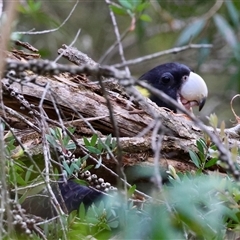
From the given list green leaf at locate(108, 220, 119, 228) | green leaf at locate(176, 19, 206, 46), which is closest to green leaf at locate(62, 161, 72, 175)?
green leaf at locate(108, 220, 119, 228)

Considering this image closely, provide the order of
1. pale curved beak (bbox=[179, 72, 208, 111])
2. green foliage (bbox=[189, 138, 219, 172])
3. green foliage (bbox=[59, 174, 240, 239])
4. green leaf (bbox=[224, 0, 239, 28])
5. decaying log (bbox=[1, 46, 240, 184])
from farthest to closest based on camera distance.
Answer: green leaf (bbox=[224, 0, 239, 28])
pale curved beak (bbox=[179, 72, 208, 111])
decaying log (bbox=[1, 46, 240, 184])
green foliage (bbox=[189, 138, 219, 172])
green foliage (bbox=[59, 174, 240, 239])

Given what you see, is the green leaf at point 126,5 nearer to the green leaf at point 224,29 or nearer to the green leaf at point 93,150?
the green leaf at point 93,150

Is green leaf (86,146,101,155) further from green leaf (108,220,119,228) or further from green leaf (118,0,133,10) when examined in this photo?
green leaf (118,0,133,10)

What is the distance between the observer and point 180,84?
2566 millimetres

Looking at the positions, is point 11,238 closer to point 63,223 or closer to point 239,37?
point 63,223

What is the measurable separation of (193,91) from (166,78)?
0.16 m

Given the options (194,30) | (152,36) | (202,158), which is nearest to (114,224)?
(202,158)

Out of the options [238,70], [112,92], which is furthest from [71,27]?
[112,92]

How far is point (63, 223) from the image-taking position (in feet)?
3.58

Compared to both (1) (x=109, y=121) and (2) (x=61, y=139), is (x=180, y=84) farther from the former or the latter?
(2) (x=61, y=139)

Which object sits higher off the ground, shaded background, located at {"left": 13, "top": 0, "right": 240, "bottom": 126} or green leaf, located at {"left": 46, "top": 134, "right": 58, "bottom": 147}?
green leaf, located at {"left": 46, "top": 134, "right": 58, "bottom": 147}

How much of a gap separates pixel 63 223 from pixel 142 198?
0.98 ft

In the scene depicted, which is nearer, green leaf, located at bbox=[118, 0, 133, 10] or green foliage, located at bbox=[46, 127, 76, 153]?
green foliage, located at bbox=[46, 127, 76, 153]

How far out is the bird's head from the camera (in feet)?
8.23
